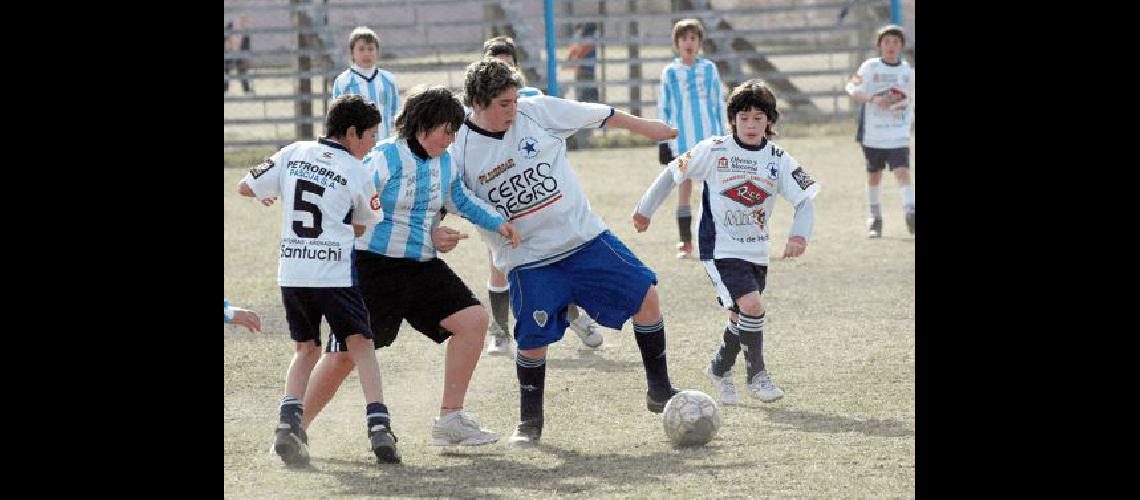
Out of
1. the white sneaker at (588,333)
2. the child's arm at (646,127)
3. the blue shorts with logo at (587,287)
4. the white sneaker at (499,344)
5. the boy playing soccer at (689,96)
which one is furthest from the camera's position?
the boy playing soccer at (689,96)

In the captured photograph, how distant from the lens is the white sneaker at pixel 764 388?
7316mm

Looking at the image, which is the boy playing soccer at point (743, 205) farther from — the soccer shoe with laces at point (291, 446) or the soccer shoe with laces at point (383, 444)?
the soccer shoe with laces at point (291, 446)

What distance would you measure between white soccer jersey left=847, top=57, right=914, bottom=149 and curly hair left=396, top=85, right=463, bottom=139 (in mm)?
7707

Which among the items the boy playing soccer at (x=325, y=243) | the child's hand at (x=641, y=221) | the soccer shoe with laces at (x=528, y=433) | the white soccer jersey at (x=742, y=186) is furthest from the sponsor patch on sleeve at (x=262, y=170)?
the white soccer jersey at (x=742, y=186)

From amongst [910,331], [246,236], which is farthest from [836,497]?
[246,236]

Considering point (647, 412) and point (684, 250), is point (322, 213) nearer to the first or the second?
point (647, 412)

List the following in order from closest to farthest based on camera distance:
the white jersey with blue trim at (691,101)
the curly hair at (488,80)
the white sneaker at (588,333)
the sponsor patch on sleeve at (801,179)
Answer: the curly hair at (488,80) → the sponsor patch on sleeve at (801,179) → the white sneaker at (588,333) → the white jersey with blue trim at (691,101)

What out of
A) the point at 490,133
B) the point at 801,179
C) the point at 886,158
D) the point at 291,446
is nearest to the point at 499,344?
the point at 801,179

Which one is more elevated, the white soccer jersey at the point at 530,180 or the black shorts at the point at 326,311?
the white soccer jersey at the point at 530,180

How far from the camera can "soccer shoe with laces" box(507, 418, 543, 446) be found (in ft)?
21.6

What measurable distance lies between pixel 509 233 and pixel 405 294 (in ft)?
1.60

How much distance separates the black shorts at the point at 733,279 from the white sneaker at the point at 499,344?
5.75ft

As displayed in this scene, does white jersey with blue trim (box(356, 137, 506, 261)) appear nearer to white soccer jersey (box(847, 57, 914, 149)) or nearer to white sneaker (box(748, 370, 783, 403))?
white sneaker (box(748, 370, 783, 403))

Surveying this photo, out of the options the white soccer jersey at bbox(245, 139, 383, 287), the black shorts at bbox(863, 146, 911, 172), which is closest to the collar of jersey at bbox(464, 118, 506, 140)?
the white soccer jersey at bbox(245, 139, 383, 287)
